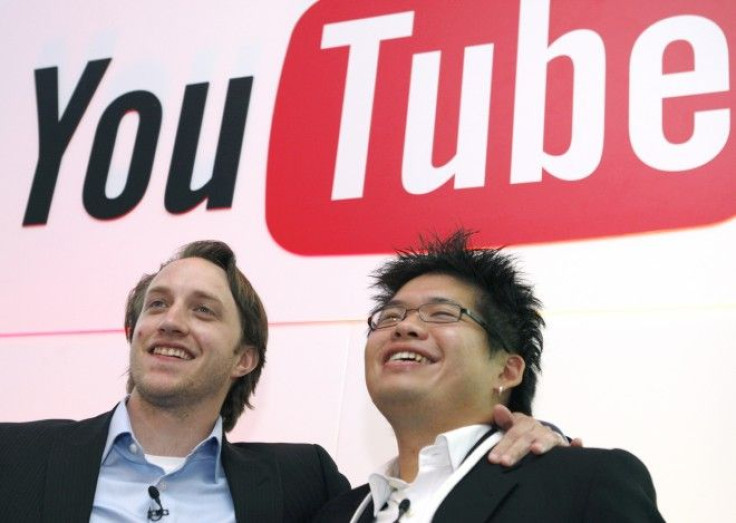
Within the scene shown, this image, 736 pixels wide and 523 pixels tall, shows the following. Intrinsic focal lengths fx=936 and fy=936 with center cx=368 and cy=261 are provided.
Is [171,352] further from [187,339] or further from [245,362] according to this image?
[245,362]

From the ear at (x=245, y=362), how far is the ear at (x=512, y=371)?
25.2 inches

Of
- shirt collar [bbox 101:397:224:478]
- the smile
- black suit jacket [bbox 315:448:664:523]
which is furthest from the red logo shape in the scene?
black suit jacket [bbox 315:448:664:523]

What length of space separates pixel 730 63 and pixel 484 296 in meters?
0.95

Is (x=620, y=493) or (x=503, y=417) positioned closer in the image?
(x=620, y=493)

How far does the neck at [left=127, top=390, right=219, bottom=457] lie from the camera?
1.98 meters

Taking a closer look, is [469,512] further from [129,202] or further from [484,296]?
[129,202]

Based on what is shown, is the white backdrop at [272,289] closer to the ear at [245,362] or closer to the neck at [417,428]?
the ear at [245,362]

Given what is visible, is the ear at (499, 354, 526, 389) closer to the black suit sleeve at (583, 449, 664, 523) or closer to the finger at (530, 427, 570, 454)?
the finger at (530, 427, 570, 454)

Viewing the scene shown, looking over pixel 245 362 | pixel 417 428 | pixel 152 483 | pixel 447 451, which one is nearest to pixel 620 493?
pixel 447 451

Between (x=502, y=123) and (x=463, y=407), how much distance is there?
0.98 metres

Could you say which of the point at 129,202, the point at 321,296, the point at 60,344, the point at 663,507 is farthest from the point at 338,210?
the point at 663,507

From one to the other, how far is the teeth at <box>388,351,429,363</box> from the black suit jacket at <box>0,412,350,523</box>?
388 millimetres

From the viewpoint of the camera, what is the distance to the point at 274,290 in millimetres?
2590

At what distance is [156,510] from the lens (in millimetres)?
1781
